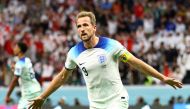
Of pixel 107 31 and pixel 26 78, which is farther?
pixel 107 31

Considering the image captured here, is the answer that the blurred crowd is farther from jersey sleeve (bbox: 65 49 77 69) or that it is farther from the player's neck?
the player's neck

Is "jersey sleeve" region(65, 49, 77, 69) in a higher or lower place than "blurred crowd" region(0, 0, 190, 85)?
lower

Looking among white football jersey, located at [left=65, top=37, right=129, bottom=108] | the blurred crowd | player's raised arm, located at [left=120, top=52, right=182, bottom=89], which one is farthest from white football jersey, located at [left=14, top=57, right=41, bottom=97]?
the blurred crowd

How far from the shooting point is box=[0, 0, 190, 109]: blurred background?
22031mm

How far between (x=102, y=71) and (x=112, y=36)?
50.8 ft

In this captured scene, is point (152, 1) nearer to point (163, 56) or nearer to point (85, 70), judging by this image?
point (163, 56)

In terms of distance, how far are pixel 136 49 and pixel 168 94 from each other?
2251 millimetres

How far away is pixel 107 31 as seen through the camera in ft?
81.1

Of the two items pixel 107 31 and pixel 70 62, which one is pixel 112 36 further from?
pixel 70 62

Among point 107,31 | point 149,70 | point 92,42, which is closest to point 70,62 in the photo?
point 92,42

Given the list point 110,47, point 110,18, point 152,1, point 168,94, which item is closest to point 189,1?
point 152,1

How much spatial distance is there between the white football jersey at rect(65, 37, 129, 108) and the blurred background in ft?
37.9

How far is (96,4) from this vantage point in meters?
26.3

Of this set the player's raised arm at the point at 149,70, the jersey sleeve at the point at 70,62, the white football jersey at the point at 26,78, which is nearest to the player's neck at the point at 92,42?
the jersey sleeve at the point at 70,62
